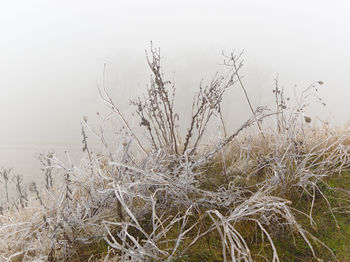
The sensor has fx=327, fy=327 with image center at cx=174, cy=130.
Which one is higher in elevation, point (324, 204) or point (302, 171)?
point (302, 171)

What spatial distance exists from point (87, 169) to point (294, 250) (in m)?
2.20

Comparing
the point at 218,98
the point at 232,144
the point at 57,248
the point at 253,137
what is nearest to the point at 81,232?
the point at 57,248

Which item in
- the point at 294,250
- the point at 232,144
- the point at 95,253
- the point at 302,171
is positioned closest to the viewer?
the point at 294,250

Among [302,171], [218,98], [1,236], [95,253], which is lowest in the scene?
[1,236]

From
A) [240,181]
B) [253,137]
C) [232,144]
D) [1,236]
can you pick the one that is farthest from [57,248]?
[253,137]

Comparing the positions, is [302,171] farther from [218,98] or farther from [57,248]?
[57,248]

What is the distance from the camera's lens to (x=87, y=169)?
3525 mm

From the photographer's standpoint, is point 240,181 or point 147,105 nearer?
point 240,181

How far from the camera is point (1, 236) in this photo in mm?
3197

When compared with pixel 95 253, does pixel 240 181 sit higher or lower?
higher

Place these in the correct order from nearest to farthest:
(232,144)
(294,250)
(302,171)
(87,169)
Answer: (294,250) → (302,171) → (87,169) → (232,144)

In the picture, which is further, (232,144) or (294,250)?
(232,144)

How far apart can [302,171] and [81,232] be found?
1.97 metres

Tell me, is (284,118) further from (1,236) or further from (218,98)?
(1,236)
